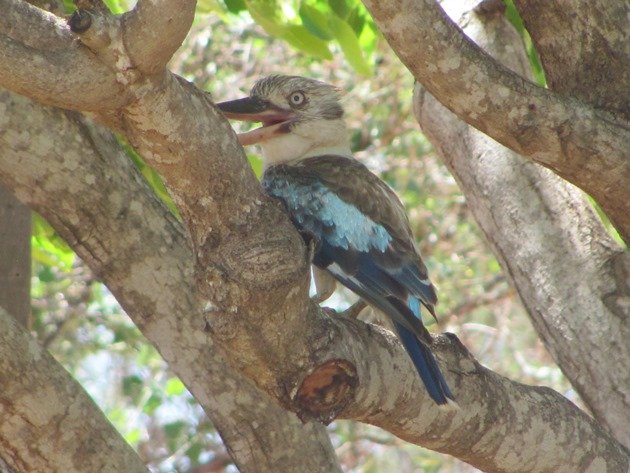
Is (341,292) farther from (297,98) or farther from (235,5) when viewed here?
(235,5)

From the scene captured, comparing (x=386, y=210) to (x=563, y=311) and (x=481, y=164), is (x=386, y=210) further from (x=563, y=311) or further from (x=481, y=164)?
(x=563, y=311)

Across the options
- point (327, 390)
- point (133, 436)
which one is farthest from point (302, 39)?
point (133, 436)

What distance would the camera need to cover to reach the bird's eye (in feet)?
14.5

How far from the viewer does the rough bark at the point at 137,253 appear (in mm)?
2990

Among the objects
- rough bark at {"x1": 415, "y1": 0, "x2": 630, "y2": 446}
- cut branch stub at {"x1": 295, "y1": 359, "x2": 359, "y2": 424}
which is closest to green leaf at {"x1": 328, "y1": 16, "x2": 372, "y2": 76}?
rough bark at {"x1": 415, "y1": 0, "x2": 630, "y2": 446}

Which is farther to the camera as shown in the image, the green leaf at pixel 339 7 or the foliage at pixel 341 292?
the foliage at pixel 341 292

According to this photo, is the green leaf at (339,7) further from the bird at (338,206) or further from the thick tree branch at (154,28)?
the thick tree branch at (154,28)

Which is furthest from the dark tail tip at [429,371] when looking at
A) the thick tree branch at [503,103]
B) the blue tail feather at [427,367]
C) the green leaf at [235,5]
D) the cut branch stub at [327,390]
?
the green leaf at [235,5]

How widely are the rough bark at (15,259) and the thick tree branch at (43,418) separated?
70 centimetres

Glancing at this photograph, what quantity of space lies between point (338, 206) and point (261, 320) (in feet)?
4.11

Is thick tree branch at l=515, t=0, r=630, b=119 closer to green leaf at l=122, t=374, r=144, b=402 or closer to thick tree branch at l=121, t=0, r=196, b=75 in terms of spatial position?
thick tree branch at l=121, t=0, r=196, b=75

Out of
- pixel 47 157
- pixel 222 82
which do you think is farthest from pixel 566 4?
pixel 222 82

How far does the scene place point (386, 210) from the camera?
3.70m

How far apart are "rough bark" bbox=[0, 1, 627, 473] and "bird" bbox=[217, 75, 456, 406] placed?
4.5 inches
